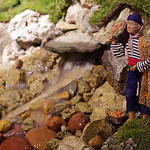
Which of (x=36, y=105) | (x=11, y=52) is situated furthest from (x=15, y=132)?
(x=11, y=52)

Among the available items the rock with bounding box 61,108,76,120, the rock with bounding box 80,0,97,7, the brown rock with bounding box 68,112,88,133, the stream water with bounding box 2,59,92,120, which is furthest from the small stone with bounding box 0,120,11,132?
the rock with bounding box 80,0,97,7

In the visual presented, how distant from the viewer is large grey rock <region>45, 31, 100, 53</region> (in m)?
5.44

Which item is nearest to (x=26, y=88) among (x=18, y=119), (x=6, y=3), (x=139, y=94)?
(x=18, y=119)

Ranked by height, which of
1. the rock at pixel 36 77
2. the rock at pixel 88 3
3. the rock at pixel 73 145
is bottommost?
the rock at pixel 73 145

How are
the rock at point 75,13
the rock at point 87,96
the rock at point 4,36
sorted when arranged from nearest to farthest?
the rock at point 87,96 → the rock at point 75,13 → the rock at point 4,36

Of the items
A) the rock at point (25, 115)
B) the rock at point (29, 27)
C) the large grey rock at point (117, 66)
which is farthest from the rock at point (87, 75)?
the rock at point (29, 27)

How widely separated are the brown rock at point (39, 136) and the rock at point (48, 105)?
2.37ft

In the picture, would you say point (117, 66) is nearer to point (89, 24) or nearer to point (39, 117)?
point (89, 24)

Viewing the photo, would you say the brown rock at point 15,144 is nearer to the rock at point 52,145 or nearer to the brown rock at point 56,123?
the rock at point 52,145

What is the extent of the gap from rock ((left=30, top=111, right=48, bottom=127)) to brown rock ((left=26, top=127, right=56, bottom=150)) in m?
0.42

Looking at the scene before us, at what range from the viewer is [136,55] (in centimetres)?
325

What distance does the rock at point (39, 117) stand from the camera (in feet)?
16.1

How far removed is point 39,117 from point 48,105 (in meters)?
0.43

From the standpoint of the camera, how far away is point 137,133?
315cm
